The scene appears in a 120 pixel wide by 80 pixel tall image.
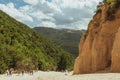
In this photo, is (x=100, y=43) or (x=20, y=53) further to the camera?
(x=20, y=53)

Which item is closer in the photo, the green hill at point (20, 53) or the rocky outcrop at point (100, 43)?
the rocky outcrop at point (100, 43)

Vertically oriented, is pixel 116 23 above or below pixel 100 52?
above

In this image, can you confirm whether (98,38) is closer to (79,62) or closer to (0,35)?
(79,62)

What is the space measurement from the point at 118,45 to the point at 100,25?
8.50m

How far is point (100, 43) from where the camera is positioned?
143 ft

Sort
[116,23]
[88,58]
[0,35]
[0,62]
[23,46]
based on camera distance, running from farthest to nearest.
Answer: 1. [23,46]
2. [0,35]
3. [0,62]
4. [88,58]
5. [116,23]

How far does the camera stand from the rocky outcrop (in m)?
42.5

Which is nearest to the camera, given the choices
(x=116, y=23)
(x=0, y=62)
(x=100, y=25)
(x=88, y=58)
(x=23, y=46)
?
(x=116, y=23)

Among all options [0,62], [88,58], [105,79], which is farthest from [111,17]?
[0,62]

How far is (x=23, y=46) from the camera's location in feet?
582

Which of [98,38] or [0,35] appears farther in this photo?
[0,35]

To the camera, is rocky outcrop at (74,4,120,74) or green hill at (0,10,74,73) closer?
rocky outcrop at (74,4,120,74)

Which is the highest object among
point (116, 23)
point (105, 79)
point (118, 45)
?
point (116, 23)

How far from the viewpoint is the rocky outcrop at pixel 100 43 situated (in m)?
42.5
